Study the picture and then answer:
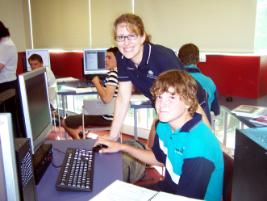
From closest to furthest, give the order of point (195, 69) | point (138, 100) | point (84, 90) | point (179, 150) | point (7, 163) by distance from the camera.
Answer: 1. point (7, 163)
2. point (179, 150)
3. point (195, 69)
4. point (138, 100)
5. point (84, 90)

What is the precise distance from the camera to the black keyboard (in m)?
1.23

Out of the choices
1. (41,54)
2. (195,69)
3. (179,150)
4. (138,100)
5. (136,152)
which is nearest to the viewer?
(179,150)

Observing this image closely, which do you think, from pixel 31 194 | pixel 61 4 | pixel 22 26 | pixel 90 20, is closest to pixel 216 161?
pixel 31 194

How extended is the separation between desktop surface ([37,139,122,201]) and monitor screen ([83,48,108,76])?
2.70m

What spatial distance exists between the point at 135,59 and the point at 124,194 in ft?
3.14

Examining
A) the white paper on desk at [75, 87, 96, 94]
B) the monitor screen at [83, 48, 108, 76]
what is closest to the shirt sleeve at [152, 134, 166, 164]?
the white paper on desk at [75, 87, 96, 94]

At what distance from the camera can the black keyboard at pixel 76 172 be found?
123cm

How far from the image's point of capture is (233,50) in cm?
327

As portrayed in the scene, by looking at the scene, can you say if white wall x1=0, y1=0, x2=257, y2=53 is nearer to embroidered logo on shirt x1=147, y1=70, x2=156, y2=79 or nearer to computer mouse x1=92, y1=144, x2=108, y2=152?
embroidered logo on shirt x1=147, y1=70, x2=156, y2=79

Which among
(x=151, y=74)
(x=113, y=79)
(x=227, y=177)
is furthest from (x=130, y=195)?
(x=113, y=79)

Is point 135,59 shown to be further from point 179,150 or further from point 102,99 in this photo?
point 102,99

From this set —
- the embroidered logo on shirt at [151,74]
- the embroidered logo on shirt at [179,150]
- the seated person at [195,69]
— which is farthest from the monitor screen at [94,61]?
the embroidered logo on shirt at [179,150]

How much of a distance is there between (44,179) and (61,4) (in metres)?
4.22

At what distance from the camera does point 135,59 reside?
1.88m
